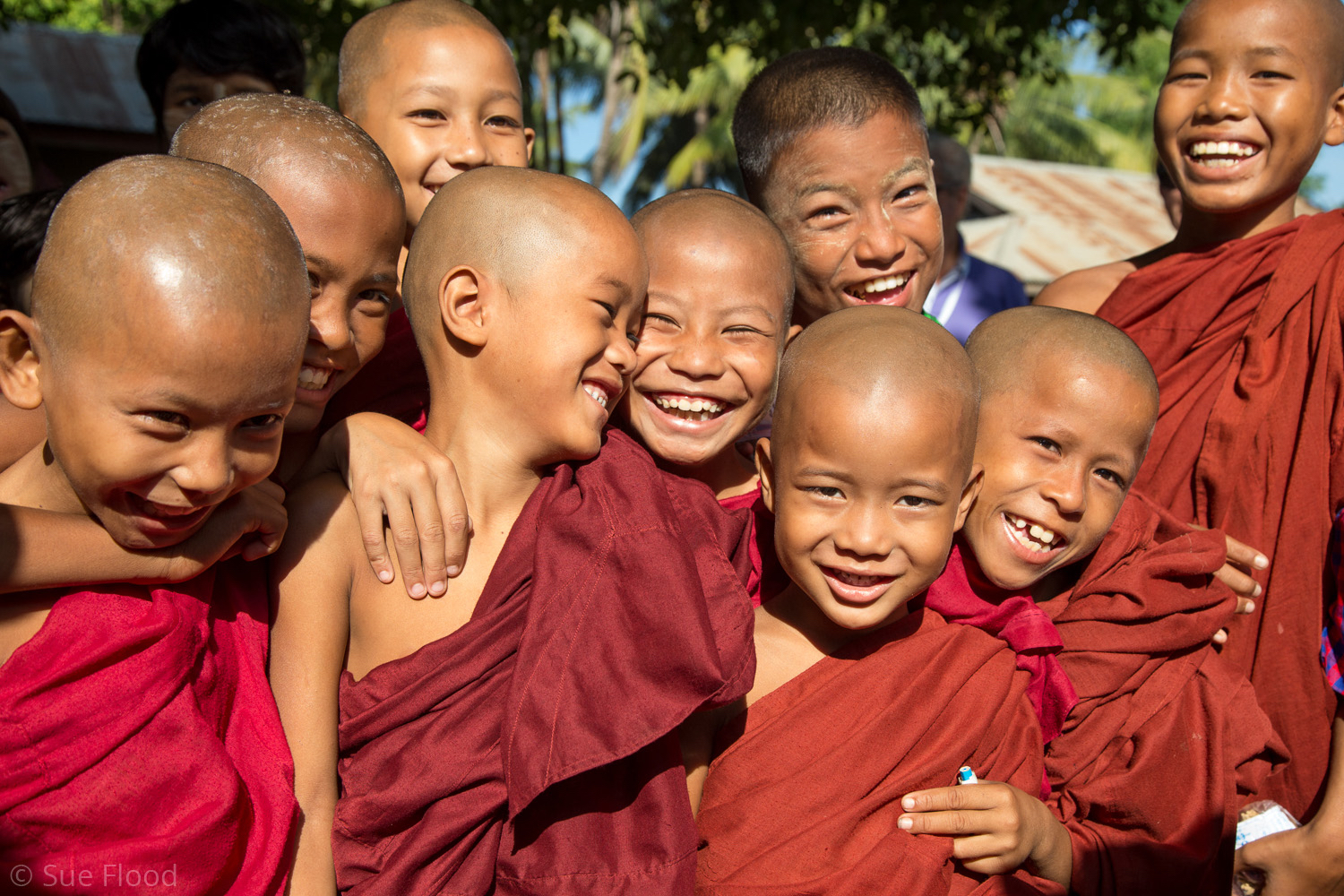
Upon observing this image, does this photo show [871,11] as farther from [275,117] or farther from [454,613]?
[454,613]

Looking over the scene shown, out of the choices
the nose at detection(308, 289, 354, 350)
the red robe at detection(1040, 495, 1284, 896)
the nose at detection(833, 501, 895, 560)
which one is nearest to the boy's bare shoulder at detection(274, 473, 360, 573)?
the nose at detection(308, 289, 354, 350)

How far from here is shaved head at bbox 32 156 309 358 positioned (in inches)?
64.5

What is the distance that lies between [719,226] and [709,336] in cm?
29

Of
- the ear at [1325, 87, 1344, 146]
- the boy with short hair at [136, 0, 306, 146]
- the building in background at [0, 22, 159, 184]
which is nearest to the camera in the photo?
the ear at [1325, 87, 1344, 146]

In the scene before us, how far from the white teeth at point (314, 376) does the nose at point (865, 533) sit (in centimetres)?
119

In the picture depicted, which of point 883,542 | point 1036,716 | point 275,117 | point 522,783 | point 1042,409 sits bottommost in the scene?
point 1036,716

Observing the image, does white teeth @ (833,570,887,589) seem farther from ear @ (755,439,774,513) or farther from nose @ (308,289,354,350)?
nose @ (308,289,354,350)

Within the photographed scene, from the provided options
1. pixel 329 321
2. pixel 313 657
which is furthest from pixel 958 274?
pixel 313 657

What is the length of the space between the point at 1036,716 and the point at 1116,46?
6.22 m

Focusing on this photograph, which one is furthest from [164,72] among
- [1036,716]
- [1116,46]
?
[1116,46]

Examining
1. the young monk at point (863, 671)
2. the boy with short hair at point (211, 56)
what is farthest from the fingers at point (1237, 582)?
the boy with short hair at point (211, 56)

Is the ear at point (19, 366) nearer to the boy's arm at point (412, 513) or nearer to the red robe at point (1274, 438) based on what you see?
the boy's arm at point (412, 513)

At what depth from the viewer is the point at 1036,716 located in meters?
2.47

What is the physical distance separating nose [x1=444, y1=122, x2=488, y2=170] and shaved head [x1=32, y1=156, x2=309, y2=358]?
127cm
